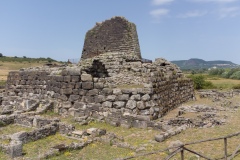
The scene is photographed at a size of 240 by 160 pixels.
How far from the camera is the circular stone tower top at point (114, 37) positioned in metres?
18.2

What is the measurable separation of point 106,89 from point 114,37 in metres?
6.48

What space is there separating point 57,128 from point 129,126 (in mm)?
2995

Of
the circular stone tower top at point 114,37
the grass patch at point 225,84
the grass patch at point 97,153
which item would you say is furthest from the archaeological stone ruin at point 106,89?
the grass patch at point 225,84

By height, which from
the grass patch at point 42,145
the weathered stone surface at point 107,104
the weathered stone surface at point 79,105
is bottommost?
the grass patch at point 42,145

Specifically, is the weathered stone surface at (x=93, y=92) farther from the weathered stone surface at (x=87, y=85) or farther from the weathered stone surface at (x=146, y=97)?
the weathered stone surface at (x=146, y=97)

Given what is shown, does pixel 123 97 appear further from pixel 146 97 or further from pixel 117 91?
pixel 146 97

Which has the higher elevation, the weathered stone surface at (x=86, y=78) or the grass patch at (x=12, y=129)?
the weathered stone surface at (x=86, y=78)

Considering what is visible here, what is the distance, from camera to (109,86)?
13125mm

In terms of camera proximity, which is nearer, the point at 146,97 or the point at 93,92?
the point at 146,97

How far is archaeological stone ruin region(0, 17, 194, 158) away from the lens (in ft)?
40.5

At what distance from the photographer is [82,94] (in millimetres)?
13656

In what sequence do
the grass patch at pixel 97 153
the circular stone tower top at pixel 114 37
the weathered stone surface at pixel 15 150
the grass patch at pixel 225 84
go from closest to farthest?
1. the weathered stone surface at pixel 15 150
2. the grass patch at pixel 97 153
3. the circular stone tower top at pixel 114 37
4. the grass patch at pixel 225 84

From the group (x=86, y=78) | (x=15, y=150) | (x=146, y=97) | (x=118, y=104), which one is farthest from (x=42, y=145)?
(x=146, y=97)

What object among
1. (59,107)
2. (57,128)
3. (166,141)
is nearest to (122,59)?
(59,107)
